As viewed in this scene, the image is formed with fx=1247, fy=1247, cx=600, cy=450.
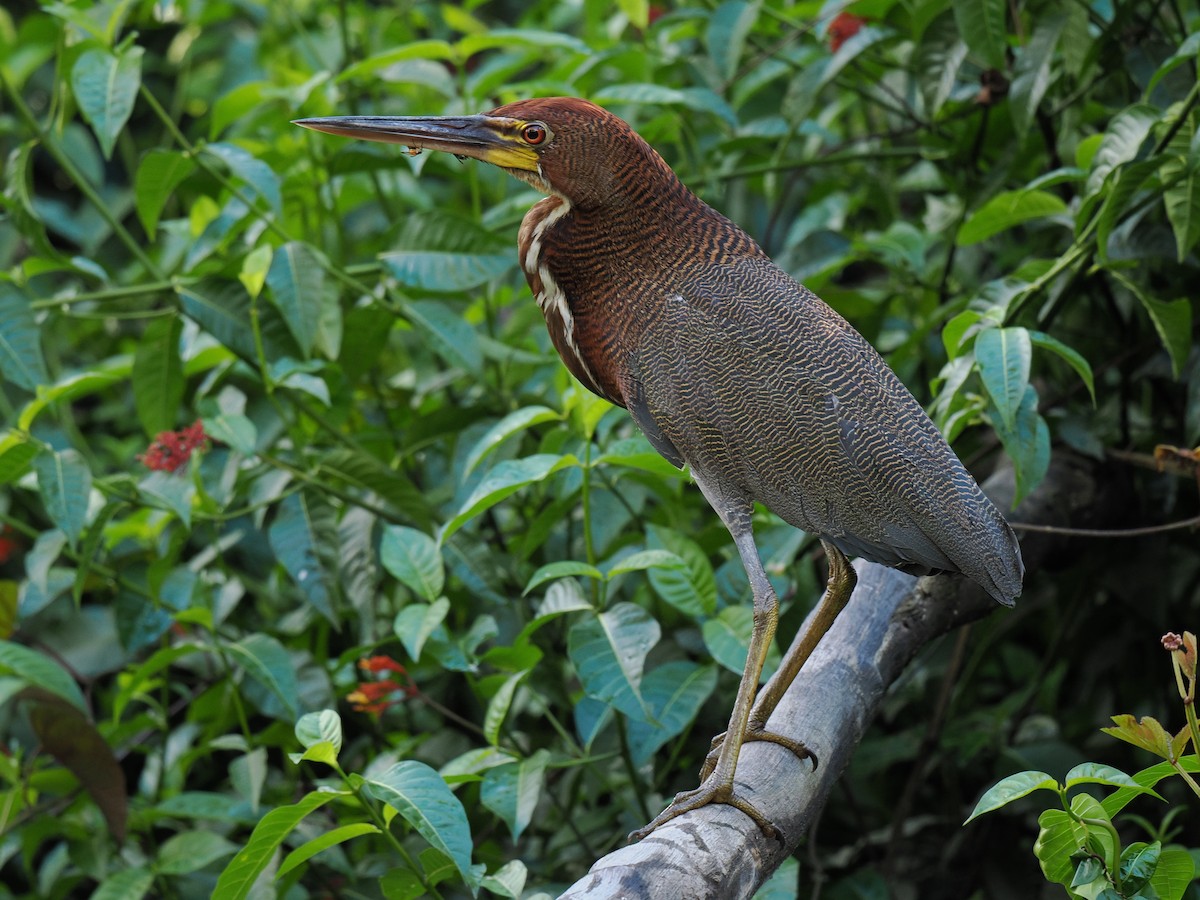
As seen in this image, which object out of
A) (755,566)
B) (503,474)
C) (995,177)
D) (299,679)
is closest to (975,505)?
(755,566)

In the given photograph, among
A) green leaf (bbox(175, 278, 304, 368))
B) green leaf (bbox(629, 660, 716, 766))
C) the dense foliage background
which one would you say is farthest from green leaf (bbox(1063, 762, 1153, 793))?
green leaf (bbox(175, 278, 304, 368))

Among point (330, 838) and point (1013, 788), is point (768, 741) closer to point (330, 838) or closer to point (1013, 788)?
point (1013, 788)

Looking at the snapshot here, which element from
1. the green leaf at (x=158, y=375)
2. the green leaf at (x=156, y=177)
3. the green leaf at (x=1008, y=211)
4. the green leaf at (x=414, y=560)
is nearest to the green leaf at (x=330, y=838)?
the green leaf at (x=414, y=560)

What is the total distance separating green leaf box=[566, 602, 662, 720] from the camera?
2.04m

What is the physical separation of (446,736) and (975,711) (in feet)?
4.54

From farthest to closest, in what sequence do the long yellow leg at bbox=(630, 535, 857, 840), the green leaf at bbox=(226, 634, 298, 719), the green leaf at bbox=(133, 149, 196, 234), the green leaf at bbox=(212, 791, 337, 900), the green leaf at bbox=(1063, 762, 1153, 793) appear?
the green leaf at bbox=(133, 149, 196, 234) → the green leaf at bbox=(226, 634, 298, 719) → the long yellow leg at bbox=(630, 535, 857, 840) → the green leaf at bbox=(212, 791, 337, 900) → the green leaf at bbox=(1063, 762, 1153, 793)

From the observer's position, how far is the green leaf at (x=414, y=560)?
7.36ft

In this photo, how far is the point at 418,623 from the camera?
7.16 feet

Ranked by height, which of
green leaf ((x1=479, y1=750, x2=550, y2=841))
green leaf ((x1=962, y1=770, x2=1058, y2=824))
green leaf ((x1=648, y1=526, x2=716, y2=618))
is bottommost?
green leaf ((x1=479, y1=750, x2=550, y2=841))

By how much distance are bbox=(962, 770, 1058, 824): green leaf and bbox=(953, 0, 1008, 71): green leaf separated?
1.55 meters

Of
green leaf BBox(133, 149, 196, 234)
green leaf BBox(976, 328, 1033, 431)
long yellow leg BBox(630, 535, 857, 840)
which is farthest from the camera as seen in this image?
green leaf BBox(133, 149, 196, 234)

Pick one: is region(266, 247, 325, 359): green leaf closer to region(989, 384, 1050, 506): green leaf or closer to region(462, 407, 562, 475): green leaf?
region(462, 407, 562, 475): green leaf

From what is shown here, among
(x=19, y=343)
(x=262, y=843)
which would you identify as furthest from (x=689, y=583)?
(x=19, y=343)

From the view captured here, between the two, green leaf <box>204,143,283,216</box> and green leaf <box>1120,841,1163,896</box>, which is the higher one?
green leaf <box>204,143,283,216</box>
